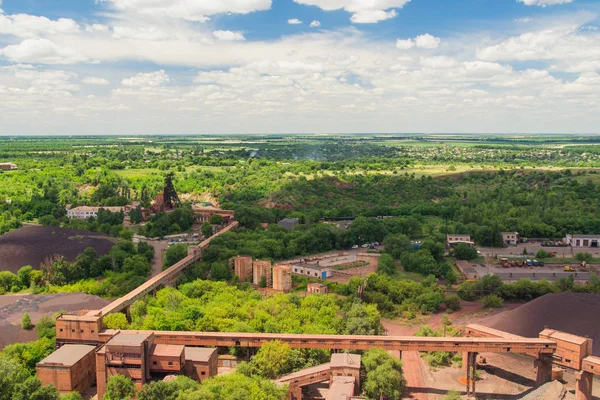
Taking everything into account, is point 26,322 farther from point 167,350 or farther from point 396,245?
point 396,245

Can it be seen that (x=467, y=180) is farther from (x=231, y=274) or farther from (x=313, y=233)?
(x=231, y=274)

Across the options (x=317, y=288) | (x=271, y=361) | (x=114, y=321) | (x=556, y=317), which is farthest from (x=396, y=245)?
(x=114, y=321)

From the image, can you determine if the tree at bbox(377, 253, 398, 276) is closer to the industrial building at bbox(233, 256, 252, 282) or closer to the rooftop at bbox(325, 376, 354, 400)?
the industrial building at bbox(233, 256, 252, 282)

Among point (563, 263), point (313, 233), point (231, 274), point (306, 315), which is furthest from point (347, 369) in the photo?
point (563, 263)

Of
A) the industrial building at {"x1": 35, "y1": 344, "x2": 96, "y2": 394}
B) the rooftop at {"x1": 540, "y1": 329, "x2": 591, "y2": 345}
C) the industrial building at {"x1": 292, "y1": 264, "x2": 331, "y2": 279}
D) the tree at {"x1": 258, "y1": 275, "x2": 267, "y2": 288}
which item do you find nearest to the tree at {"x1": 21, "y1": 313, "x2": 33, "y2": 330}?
the industrial building at {"x1": 35, "y1": 344, "x2": 96, "y2": 394}

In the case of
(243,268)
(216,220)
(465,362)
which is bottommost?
(465,362)

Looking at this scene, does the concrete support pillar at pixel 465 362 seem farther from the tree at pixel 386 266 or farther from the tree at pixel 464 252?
the tree at pixel 464 252

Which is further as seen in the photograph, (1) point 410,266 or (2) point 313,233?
(2) point 313,233
